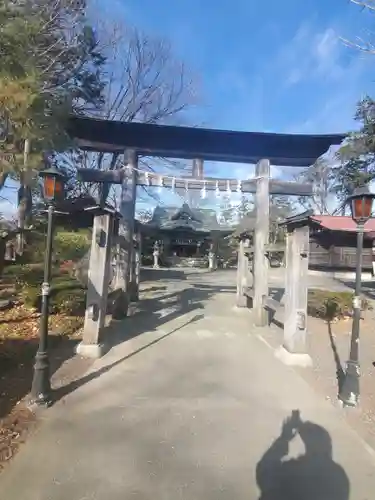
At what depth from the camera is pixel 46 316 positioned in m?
4.36

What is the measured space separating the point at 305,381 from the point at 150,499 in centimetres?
326

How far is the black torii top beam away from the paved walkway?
215 inches

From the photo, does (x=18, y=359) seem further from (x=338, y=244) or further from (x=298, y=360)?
(x=338, y=244)

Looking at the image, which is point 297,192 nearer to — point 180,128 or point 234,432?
point 180,128

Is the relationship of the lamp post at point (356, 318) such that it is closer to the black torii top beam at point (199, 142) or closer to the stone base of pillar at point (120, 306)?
the black torii top beam at point (199, 142)

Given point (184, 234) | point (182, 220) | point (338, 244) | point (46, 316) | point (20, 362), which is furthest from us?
point (182, 220)

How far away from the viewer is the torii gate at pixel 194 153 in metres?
8.81

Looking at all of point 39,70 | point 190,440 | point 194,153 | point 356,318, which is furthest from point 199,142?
point 190,440

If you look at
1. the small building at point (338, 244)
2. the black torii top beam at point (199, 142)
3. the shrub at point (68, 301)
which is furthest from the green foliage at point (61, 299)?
the small building at point (338, 244)

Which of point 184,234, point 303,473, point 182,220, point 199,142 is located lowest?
point 303,473

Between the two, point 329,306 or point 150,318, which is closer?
point 150,318

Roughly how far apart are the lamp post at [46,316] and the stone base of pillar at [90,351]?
164cm

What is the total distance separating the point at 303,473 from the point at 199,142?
25.5 feet

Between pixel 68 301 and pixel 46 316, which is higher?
pixel 46 316
